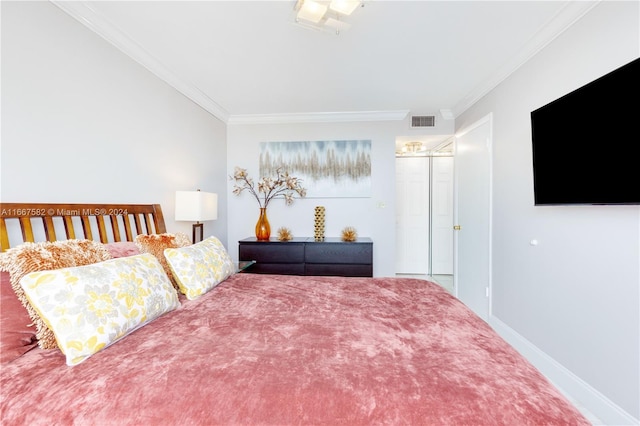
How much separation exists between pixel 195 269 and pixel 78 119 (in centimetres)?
126

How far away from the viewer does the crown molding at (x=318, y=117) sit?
3.71 meters

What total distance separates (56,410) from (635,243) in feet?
8.26

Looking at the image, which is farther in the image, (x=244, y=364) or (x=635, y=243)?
(x=635, y=243)

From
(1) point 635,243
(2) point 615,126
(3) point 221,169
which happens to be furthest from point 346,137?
(1) point 635,243

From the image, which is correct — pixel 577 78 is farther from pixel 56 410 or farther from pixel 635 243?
pixel 56 410

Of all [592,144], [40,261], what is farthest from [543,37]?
[40,261]

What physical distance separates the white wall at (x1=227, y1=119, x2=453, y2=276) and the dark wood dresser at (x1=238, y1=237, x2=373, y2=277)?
504 millimetres

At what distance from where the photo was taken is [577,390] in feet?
5.73

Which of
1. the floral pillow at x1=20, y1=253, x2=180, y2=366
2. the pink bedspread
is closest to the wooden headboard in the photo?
the floral pillow at x1=20, y1=253, x2=180, y2=366

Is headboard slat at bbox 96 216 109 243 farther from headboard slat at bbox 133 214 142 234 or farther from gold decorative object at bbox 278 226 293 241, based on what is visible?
gold decorative object at bbox 278 226 293 241

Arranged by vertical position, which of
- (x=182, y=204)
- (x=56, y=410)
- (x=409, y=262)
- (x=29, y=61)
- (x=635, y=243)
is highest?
(x=29, y=61)

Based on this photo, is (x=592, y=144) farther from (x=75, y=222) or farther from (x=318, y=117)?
(x=75, y=222)

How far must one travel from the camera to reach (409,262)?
15.7 feet

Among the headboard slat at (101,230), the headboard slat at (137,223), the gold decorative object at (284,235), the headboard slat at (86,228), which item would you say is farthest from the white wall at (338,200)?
the headboard slat at (86,228)
